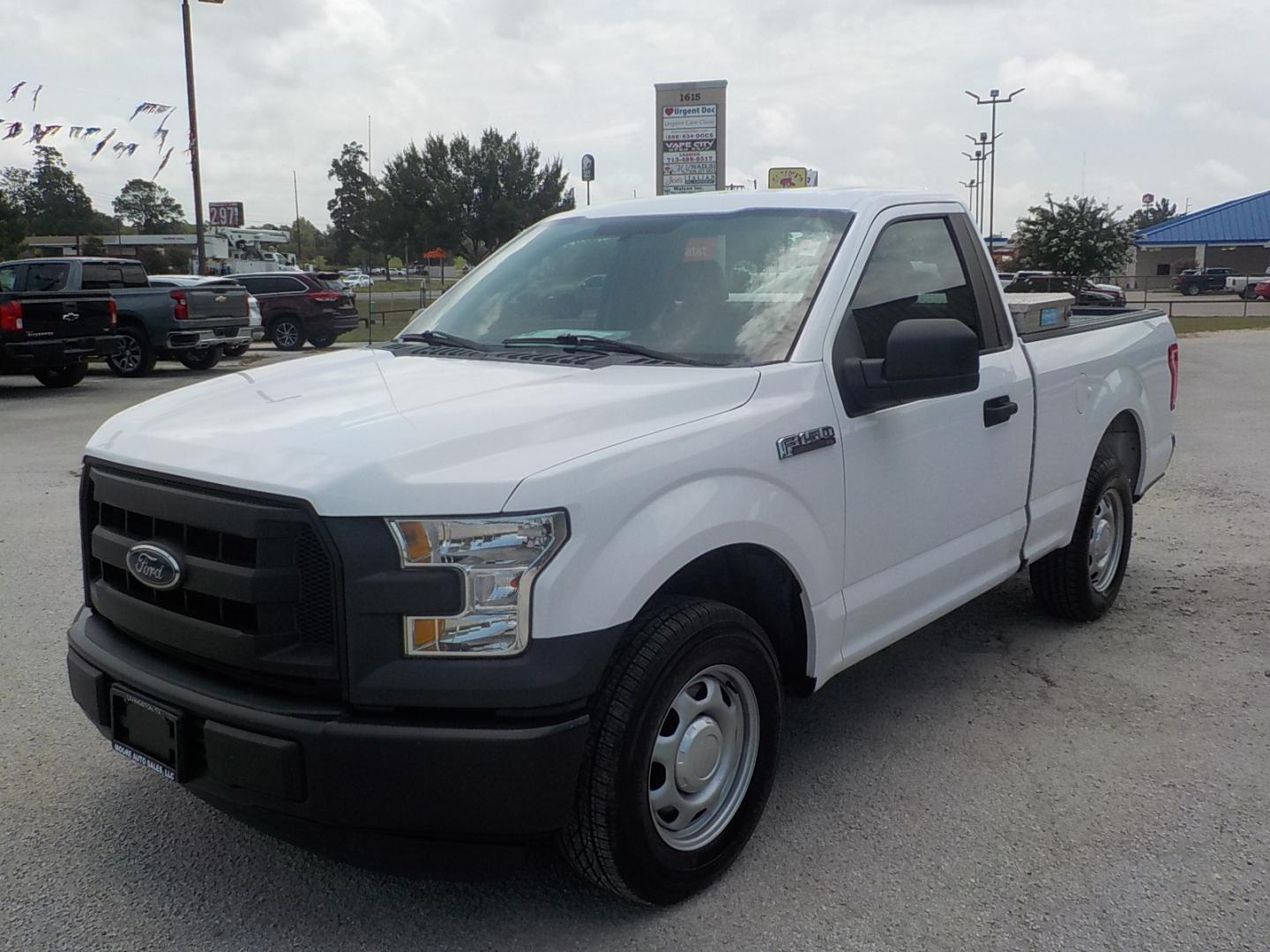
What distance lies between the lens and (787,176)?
23172 mm

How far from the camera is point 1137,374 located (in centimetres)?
545

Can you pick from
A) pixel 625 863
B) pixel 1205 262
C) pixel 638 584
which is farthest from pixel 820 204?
pixel 1205 262

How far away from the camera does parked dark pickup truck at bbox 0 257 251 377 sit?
1766cm

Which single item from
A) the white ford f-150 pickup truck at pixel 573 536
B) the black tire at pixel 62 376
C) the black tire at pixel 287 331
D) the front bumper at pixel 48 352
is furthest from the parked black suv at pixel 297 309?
the white ford f-150 pickup truck at pixel 573 536

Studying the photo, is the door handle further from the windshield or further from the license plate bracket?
the license plate bracket

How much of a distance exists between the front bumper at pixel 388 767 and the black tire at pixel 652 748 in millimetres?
97

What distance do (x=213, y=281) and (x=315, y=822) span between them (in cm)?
1771

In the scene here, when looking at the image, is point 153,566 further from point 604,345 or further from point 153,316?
point 153,316

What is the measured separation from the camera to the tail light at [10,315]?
587 inches

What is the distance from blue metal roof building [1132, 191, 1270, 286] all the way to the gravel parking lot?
2768 inches

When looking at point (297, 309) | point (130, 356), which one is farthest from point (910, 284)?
point (297, 309)

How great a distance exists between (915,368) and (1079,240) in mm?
44157

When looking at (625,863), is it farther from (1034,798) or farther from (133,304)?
(133,304)

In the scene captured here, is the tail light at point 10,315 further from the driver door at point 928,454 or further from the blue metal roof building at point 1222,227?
the blue metal roof building at point 1222,227
